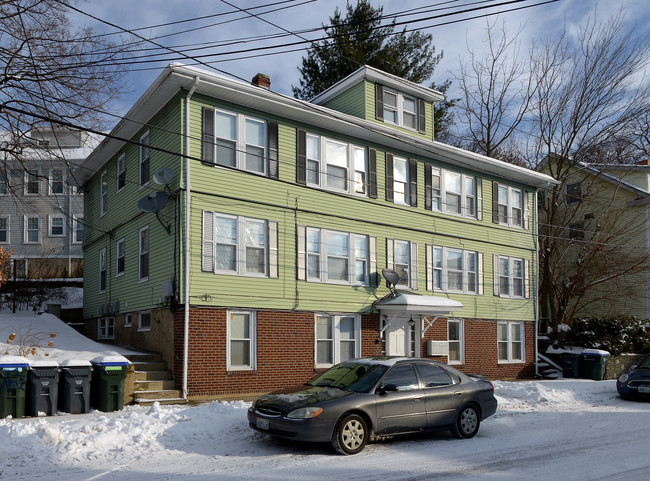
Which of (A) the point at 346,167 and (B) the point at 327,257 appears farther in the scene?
(A) the point at 346,167

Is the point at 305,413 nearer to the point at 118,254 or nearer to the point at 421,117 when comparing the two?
the point at 118,254

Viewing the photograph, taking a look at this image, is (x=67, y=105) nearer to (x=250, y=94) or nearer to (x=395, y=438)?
(x=250, y=94)

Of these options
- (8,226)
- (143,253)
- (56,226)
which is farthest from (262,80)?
(8,226)

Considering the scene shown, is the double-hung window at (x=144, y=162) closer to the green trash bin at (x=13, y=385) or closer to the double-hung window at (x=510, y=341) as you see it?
the green trash bin at (x=13, y=385)

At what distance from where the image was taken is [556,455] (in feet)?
31.2

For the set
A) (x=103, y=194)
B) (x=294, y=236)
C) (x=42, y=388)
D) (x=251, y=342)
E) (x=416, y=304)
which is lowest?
(x=42, y=388)

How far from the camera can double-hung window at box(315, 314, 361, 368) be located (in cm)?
1844

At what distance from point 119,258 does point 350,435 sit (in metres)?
13.0

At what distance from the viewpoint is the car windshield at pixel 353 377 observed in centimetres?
1027

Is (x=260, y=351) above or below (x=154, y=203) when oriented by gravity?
below

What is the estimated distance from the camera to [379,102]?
21.9 m

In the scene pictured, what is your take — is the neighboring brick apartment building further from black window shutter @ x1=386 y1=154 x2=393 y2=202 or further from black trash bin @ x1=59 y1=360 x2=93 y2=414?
black trash bin @ x1=59 y1=360 x2=93 y2=414

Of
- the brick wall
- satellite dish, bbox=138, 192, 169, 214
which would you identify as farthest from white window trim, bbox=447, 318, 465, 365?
satellite dish, bbox=138, 192, 169, 214

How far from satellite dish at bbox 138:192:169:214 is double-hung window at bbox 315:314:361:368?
17.9ft
